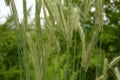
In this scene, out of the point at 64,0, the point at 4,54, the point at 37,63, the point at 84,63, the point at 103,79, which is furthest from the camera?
the point at 4,54

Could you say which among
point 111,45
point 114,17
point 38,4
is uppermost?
point 38,4

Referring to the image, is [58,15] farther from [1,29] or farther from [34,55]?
[1,29]

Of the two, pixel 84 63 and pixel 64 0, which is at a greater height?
pixel 64 0

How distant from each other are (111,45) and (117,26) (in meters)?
0.42

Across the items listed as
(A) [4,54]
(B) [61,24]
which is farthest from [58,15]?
(A) [4,54]

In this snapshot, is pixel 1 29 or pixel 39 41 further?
pixel 1 29

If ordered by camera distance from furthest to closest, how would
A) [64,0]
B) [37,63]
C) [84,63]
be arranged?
[64,0] < [84,63] < [37,63]

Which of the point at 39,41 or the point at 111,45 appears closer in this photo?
the point at 39,41

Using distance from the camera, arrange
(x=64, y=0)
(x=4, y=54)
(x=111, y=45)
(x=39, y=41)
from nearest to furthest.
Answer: (x=39, y=41)
(x=64, y=0)
(x=4, y=54)
(x=111, y=45)

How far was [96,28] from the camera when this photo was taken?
5.96 ft

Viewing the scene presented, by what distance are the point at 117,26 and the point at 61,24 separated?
565cm

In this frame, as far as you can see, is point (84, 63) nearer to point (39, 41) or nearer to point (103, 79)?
point (103, 79)

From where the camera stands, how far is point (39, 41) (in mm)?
1465

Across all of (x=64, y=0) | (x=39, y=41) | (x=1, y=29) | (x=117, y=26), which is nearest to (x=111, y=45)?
(x=117, y=26)
